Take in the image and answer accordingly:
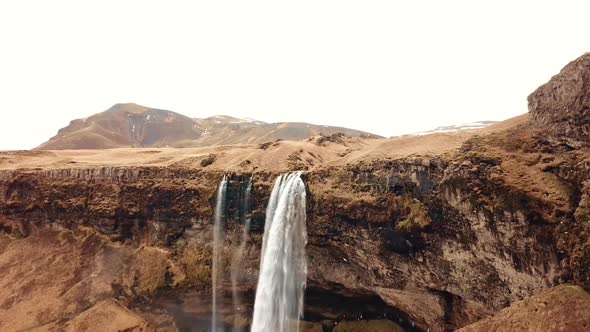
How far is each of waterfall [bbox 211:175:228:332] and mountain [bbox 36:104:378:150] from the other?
107m

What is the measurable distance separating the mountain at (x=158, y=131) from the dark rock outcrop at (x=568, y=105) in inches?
4866

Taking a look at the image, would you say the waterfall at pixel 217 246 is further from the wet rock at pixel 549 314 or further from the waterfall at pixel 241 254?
the wet rock at pixel 549 314

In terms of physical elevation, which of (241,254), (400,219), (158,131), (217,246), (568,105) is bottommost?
(241,254)

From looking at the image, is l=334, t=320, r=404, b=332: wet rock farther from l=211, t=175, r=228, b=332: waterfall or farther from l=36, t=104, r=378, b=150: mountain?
l=36, t=104, r=378, b=150: mountain

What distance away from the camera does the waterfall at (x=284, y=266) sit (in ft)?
96.4

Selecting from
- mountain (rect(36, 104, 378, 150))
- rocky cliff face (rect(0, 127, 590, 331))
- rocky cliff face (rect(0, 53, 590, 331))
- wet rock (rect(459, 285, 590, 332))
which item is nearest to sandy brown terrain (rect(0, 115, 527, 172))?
rocky cliff face (rect(0, 53, 590, 331))

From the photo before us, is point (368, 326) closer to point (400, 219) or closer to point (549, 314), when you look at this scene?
point (400, 219)

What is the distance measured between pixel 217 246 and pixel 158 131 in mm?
150068

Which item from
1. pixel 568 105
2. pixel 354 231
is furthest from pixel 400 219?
pixel 568 105

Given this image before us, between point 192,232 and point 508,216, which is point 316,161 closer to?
point 192,232

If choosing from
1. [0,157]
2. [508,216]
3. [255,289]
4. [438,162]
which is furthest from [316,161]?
[0,157]

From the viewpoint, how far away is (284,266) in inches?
1174

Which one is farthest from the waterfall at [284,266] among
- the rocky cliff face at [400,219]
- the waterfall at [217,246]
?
the waterfall at [217,246]

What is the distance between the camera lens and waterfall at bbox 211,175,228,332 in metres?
34.2
